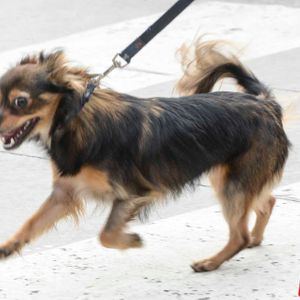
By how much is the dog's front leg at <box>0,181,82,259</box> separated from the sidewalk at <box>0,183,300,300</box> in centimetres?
28

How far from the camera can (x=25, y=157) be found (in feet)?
26.7

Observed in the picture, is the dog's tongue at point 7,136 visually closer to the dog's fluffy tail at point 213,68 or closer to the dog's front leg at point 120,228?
the dog's front leg at point 120,228

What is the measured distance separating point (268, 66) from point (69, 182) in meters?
4.74

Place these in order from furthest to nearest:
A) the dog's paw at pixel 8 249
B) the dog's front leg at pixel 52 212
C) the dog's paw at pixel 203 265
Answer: the dog's paw at pixel 203 265 < the dog's front leg at pixel 52 212 < the dog's paw at pixel 8 249

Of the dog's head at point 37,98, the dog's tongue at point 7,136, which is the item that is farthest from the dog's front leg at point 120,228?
the dog's tongue at point 7,136

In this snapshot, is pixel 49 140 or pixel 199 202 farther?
pixel 199 202

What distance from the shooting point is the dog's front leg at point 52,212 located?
5699 mm

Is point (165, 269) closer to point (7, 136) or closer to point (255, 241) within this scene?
point (255, 241)

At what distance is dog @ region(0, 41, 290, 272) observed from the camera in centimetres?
544

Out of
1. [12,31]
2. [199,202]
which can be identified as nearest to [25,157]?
[199,202]

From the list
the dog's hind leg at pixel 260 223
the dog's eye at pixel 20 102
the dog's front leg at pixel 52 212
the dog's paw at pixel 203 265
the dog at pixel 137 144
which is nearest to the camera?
the dog's eye at pixel 20 102

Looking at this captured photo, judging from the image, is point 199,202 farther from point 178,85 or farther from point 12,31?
point 12,31

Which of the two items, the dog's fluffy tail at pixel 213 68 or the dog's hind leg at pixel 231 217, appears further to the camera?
the dog's fluffy tail at pixel 213 68

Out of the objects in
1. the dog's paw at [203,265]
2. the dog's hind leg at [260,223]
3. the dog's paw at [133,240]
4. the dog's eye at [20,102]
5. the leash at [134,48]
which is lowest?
the dog's hind leg at [260,223]
